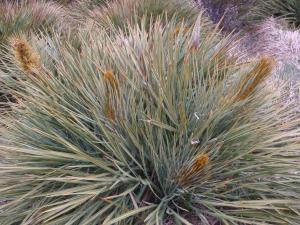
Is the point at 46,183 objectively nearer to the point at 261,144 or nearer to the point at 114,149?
the point at 114,149

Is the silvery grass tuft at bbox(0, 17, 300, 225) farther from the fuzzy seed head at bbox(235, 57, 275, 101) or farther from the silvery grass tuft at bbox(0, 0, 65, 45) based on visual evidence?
the silvery grass tuft at bbox(0, 0, 65, 45)

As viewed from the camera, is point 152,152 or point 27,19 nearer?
point 152,152

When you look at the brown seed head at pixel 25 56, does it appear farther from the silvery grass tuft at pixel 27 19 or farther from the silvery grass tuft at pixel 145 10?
the silvery grass tuft at pixel 145 10

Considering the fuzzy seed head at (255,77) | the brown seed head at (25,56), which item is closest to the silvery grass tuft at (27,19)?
the brown seed head at (25,56)

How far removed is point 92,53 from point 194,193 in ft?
4.51

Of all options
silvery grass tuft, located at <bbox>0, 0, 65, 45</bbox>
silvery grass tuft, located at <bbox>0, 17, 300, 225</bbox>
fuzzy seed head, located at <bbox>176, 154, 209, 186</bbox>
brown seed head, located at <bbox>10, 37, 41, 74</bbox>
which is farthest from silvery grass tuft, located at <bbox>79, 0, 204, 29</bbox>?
fuzzy seed head, located at <bbox>176, 154, 209, 186</bbox>

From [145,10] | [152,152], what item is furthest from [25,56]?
[145,10]

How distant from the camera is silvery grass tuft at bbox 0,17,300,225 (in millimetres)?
2385

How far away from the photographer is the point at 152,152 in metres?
2.52

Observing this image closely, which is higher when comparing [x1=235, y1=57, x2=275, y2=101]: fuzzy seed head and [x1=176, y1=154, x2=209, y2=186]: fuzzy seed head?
[x1=235, y1=57, x2=275, y2=101]: fuzzy seed head

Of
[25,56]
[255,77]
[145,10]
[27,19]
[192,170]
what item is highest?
[255,77]

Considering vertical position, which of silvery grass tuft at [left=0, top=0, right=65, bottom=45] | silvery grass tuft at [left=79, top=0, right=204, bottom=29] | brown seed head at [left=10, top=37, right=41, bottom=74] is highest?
brown seed head at [left=10, top=37, right=41, bottom=74]

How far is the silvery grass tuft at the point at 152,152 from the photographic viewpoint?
2385 millimetres

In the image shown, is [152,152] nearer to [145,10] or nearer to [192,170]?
[192,170]
